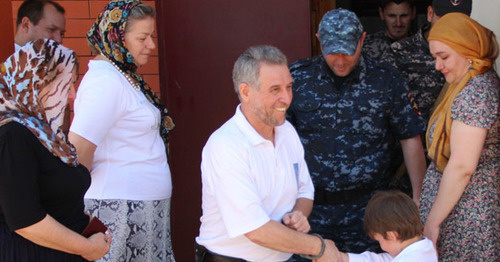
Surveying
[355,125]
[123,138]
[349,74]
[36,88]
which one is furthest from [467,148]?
[36,88]

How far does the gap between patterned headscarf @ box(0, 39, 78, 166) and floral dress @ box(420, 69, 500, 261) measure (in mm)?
1693

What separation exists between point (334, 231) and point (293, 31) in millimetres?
1477

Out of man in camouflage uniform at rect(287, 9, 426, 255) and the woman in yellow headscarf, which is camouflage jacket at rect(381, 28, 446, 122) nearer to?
man in camouflage uniform at rect(287, 9, 426, 255)

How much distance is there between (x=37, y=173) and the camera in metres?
2.25

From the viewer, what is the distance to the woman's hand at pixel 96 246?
245 cm

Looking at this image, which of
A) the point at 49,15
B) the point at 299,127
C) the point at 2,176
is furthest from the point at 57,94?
the point at 49,15

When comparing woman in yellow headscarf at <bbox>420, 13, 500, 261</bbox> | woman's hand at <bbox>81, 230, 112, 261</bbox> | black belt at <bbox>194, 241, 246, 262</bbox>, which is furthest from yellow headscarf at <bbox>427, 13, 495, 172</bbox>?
woman's hand at <bbox>81, 230, 112, 261</bbox>

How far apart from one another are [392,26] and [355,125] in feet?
4.48

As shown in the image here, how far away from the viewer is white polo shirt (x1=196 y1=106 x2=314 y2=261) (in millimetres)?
2439

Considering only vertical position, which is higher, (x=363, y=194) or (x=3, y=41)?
(x=3, y=41)

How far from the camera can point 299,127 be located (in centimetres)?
346

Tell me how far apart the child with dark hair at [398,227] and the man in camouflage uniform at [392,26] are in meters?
1.84

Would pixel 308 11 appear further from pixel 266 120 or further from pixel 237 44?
pixel 266 120

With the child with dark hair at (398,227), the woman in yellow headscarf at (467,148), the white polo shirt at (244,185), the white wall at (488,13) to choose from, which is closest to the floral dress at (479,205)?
the woman in yellow headscarf at (467,148)
